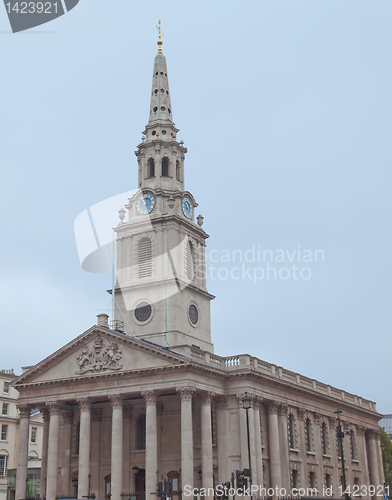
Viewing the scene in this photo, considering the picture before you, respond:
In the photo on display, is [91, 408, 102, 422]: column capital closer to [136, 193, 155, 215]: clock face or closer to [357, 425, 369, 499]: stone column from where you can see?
[136, 193, 155, 215]: clock face

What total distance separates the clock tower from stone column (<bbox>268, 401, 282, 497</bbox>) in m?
10.1

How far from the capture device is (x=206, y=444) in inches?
2104

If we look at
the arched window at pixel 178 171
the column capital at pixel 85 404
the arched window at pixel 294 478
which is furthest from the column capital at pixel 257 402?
the arched window at pixel 178 171

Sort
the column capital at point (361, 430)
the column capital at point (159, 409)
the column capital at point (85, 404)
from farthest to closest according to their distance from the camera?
the column capital at point (361, 430)
the column capital at point (159, 409)
the column capital at point (85, 404)

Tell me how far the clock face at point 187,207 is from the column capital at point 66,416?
22.3 meters

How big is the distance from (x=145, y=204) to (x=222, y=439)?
82.9 feet

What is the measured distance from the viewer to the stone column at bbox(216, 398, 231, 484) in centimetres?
5531

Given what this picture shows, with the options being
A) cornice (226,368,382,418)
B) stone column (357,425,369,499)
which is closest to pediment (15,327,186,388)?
cornice (226,368,382,418)

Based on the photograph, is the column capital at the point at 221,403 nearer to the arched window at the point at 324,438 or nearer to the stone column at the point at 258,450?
the stone column at the point at 258,450

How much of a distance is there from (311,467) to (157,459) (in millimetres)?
16198

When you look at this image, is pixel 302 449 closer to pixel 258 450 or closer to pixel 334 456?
pixel 334 456

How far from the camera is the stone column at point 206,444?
173ft

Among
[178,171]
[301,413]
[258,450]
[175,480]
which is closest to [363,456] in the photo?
[301,413]

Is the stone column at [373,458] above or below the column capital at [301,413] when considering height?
below
